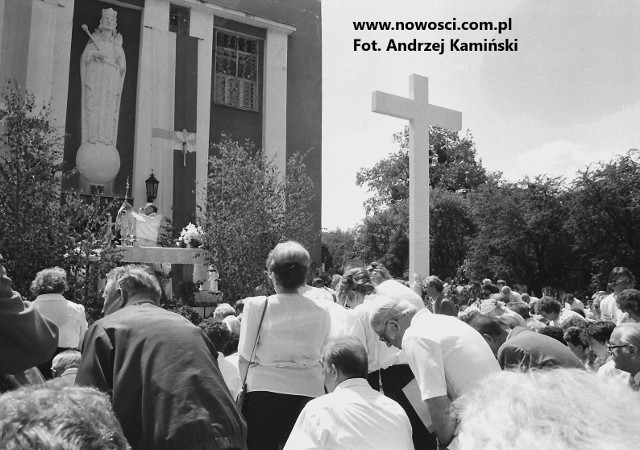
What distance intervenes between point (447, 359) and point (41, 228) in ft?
27.5

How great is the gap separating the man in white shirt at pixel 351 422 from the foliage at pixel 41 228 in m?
7.83

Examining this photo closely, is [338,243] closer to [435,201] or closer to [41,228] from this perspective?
[435,201]

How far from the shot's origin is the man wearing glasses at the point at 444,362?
334 centimetres

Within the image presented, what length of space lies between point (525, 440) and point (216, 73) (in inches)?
767

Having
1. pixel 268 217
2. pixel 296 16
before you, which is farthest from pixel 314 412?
pixel 296 16

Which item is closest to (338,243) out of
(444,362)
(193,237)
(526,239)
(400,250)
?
(400,250)

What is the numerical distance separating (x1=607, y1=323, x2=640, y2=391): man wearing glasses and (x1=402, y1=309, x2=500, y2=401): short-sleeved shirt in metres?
1.16

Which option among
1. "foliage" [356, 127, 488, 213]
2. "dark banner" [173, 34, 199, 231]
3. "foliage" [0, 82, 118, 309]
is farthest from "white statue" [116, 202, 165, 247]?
"foliage" [356, 127, 488, 213]

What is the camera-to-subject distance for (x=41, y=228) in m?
10.1

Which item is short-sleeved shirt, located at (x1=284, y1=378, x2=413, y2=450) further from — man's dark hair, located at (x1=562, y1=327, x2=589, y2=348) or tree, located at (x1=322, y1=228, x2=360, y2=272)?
tree, located at (x1=322, y1=228, x2=360, y2=272)

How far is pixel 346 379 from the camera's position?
3396 mm

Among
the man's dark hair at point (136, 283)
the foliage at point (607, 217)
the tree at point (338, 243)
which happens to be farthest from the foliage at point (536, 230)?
the tree at point (338, 243)

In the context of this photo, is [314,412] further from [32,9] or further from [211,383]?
[32,9]

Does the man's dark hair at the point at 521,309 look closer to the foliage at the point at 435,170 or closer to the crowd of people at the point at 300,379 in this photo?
the crowd of people at the point at 300,379
